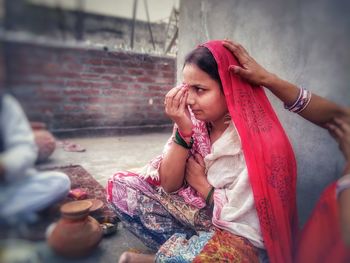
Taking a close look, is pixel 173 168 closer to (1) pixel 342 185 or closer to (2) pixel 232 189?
(2) pixel 232 189

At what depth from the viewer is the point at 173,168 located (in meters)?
1.74

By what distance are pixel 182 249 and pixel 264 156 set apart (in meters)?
0.64

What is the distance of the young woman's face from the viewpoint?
5.31ft

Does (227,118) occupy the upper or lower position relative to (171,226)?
upper

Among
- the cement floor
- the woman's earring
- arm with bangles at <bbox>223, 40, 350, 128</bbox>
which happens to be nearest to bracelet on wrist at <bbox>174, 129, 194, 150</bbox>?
the woman's earring

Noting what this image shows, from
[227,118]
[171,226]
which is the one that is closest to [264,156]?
[227,118]

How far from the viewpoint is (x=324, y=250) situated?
1323 mm

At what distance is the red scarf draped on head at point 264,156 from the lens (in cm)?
146

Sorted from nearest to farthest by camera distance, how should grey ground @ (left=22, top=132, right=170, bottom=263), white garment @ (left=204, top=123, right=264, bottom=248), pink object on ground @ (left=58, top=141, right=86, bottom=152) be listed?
1. white garment @ (left=204, top=123, right=264, bottom=248)
2. grey ground @ (left=22, top=132, right=170, bottom=263)
3. pink object on ground @ (left=58, top=141, right=86, bottom=152)

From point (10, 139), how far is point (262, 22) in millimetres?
1906

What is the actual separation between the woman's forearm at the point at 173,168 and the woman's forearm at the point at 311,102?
605 mm

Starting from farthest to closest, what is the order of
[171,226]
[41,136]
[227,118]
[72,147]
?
[72,147], [171,226], [227,118], [41,136]

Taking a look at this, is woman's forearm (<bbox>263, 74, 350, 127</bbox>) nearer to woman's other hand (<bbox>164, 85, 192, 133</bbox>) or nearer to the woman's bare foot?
woman's other hand (<bbox>164, 85, 192, 133</bbox>)

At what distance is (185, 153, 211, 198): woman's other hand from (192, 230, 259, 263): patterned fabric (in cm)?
31
